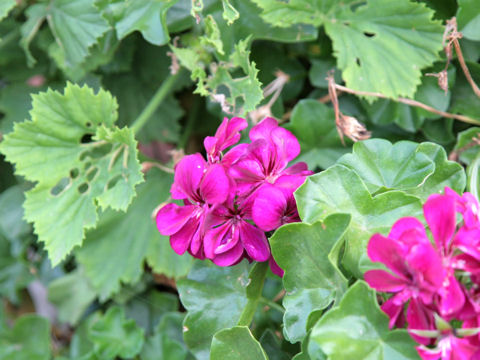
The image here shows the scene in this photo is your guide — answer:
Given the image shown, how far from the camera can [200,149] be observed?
1.57 metres

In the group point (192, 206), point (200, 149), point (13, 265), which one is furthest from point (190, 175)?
point (13, 265)

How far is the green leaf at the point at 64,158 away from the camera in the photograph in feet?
3.48

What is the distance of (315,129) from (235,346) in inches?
21.3

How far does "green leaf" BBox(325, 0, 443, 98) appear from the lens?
41.4 inches

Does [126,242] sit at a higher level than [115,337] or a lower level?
higher

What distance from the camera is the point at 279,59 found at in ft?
4.16

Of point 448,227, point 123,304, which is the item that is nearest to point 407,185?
point 448,227

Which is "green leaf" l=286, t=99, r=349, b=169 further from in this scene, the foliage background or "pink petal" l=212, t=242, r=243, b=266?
"pink petal" l=212, t=242, r=243, b=266

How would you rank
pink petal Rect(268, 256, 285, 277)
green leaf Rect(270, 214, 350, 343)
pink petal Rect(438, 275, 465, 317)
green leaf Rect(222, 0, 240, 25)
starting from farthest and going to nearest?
green leaf Rect(222, 0, 240, 25) < pink petal Rect(268, 256, 285, 277) < green leaf Rect(270, 214, 350, 343) < pink petal Rect(438, 275, 465, 317)

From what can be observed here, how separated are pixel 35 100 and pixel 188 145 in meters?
0.58

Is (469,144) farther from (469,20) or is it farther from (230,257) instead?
(230,257)

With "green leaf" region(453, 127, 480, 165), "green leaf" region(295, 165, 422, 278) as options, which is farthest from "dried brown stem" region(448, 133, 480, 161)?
"green leaf" region(295, 165, 422, 278)

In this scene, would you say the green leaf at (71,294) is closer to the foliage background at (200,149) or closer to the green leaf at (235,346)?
the foliage background at (200,149)

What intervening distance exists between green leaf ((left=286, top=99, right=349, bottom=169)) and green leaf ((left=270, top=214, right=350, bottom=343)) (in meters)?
0.41
